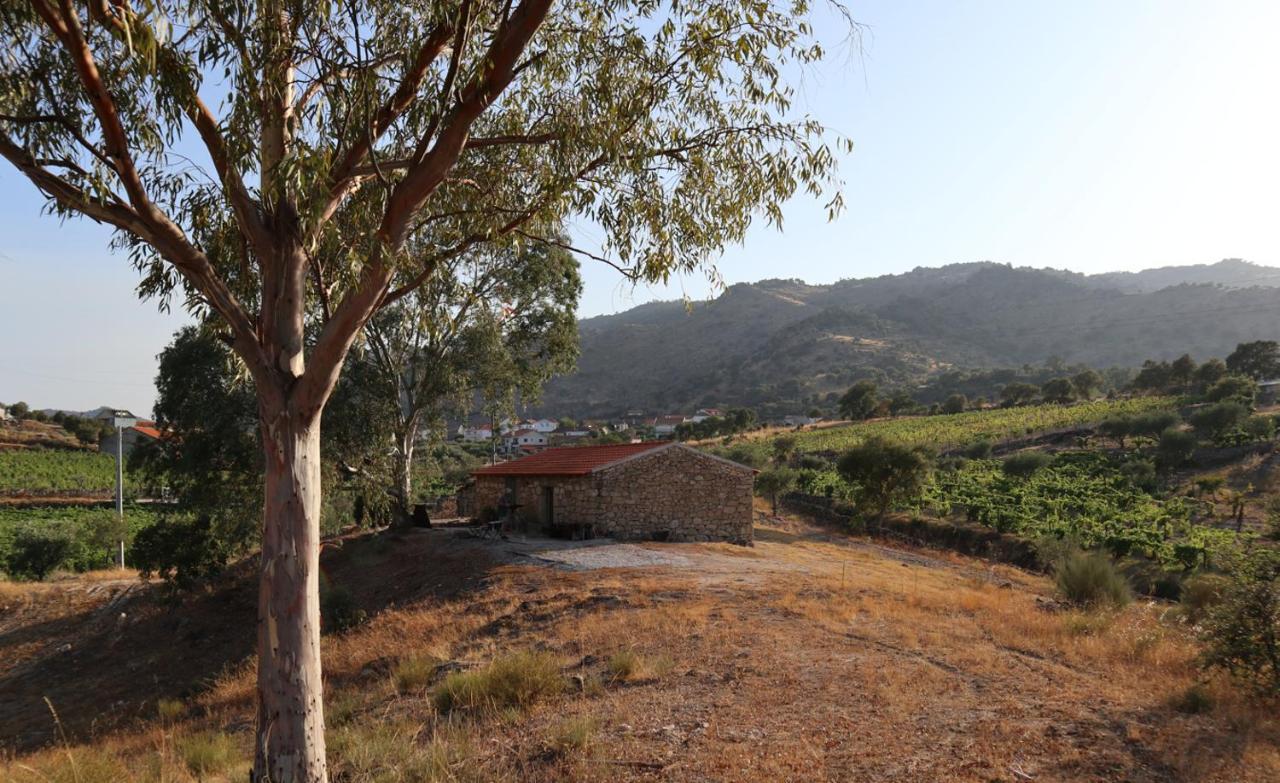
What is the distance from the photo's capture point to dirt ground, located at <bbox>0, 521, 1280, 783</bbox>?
577 cm

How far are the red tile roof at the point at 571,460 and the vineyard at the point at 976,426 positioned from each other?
27676 millimetres

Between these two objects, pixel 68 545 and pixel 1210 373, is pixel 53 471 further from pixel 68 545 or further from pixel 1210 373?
pixel 1210 373

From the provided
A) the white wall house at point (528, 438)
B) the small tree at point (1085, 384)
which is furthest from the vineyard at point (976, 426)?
the white wall house at point (528, 438)

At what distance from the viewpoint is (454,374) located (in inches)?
969

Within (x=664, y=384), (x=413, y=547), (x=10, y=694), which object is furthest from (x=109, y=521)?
(x=664, y=384)

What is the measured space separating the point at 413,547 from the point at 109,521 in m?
17.2

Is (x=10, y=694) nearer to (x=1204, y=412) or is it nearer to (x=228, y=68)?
(x=228, y=68)

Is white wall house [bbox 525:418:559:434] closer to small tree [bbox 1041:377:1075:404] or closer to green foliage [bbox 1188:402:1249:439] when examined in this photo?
small tree [bbox 1041:377:1075:404]

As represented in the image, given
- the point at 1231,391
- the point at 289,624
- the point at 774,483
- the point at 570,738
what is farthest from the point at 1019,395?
the point at 289,624

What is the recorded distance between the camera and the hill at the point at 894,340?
12225 cm

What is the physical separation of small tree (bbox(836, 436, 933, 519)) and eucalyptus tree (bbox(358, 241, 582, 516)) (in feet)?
40.5

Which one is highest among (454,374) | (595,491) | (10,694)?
(454,374)

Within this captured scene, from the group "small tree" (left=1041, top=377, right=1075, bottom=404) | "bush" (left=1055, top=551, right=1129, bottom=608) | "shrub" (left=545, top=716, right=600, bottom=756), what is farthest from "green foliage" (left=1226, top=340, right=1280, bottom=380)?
"shrub" (left=545, top=716, right=600, bottom=756)

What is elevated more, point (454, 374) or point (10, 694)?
point (454, 374)
